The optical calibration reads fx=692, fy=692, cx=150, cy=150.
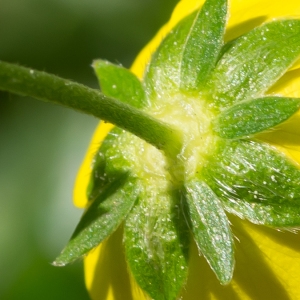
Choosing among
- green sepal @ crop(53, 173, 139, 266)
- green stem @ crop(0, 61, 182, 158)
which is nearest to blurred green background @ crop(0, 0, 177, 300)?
green sepal @ crop(53, 173, 139, 266)

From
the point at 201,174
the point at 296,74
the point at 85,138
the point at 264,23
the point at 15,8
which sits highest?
the point at 15,8

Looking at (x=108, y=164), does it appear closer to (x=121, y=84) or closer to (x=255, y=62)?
(x=121, y=84)

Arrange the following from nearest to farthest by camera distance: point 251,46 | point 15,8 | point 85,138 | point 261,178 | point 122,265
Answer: point 261,178, point 251,46, point 122,265, point 85,138, point 15,8

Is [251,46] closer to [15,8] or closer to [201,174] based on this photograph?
[201,174]

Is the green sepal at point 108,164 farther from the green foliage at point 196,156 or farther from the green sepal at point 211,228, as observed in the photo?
the green sepal at point 211,228

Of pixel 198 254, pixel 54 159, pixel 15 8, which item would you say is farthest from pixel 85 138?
pixel 198 254

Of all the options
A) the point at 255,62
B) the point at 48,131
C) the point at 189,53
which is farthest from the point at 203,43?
the point at 48,131
